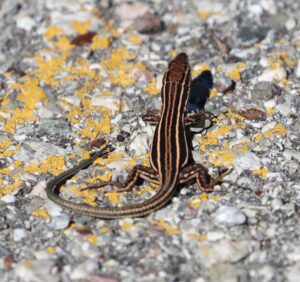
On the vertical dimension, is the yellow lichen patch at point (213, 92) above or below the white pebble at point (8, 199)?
above

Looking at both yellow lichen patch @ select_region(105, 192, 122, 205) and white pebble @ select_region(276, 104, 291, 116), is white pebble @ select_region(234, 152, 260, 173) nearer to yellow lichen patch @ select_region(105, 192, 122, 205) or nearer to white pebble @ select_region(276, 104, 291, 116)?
white pebble @ select_region(276, 104, 291, 116)

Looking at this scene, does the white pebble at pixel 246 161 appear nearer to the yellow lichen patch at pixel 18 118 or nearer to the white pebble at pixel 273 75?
the white pebble at pixel 273 75

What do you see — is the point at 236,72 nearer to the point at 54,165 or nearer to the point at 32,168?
the point at 54,165

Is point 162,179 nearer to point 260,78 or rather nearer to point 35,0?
point 260,78

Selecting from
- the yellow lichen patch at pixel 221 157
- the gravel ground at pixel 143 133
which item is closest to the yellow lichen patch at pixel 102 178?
the gravel ground at pixel 143 133

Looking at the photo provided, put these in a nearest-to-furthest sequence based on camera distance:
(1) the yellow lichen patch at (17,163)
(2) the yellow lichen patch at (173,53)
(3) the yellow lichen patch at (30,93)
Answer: (1) the yellow lichen patch at (17,163)
(3) the yellow lichen patch at (30,93)
(2) the yellow lichen patch at (173,53)

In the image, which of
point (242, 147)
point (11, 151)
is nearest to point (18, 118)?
point (11, 151)
